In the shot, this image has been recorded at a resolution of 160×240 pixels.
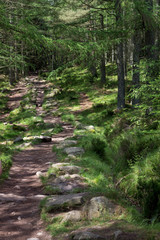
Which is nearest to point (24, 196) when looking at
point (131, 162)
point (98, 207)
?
point (98, 207)

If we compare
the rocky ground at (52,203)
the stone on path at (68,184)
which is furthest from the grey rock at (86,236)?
the stone on path at (68,184)

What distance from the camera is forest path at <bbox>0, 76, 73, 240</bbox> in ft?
10.1

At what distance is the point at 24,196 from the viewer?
4.36m

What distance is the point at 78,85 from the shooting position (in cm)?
2239

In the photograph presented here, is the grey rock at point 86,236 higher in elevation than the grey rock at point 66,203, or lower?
higher

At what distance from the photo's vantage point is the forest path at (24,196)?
3.09 m

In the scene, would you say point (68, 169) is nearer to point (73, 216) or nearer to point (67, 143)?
point (73, 216)

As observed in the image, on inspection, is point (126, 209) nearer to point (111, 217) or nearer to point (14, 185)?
point (111, 217)

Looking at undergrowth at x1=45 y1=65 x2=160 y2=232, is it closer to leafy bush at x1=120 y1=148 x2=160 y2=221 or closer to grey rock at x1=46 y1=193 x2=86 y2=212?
leafy bush at x1=120 y1=148 x2=160 y2=221

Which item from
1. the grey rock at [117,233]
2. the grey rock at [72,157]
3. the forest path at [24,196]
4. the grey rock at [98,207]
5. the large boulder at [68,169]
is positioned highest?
the grey rock at [117,233]

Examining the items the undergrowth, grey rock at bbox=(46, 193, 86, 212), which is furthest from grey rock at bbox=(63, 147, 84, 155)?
grey rock at bbox=(46, 193, 86, 212)

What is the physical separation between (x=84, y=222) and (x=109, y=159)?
3397mm

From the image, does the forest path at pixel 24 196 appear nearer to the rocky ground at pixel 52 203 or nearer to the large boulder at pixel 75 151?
the rocky ground at pixel 52 203

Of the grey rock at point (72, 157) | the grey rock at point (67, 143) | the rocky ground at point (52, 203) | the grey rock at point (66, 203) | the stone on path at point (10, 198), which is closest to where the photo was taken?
the rocky ground at point (52, 203)
